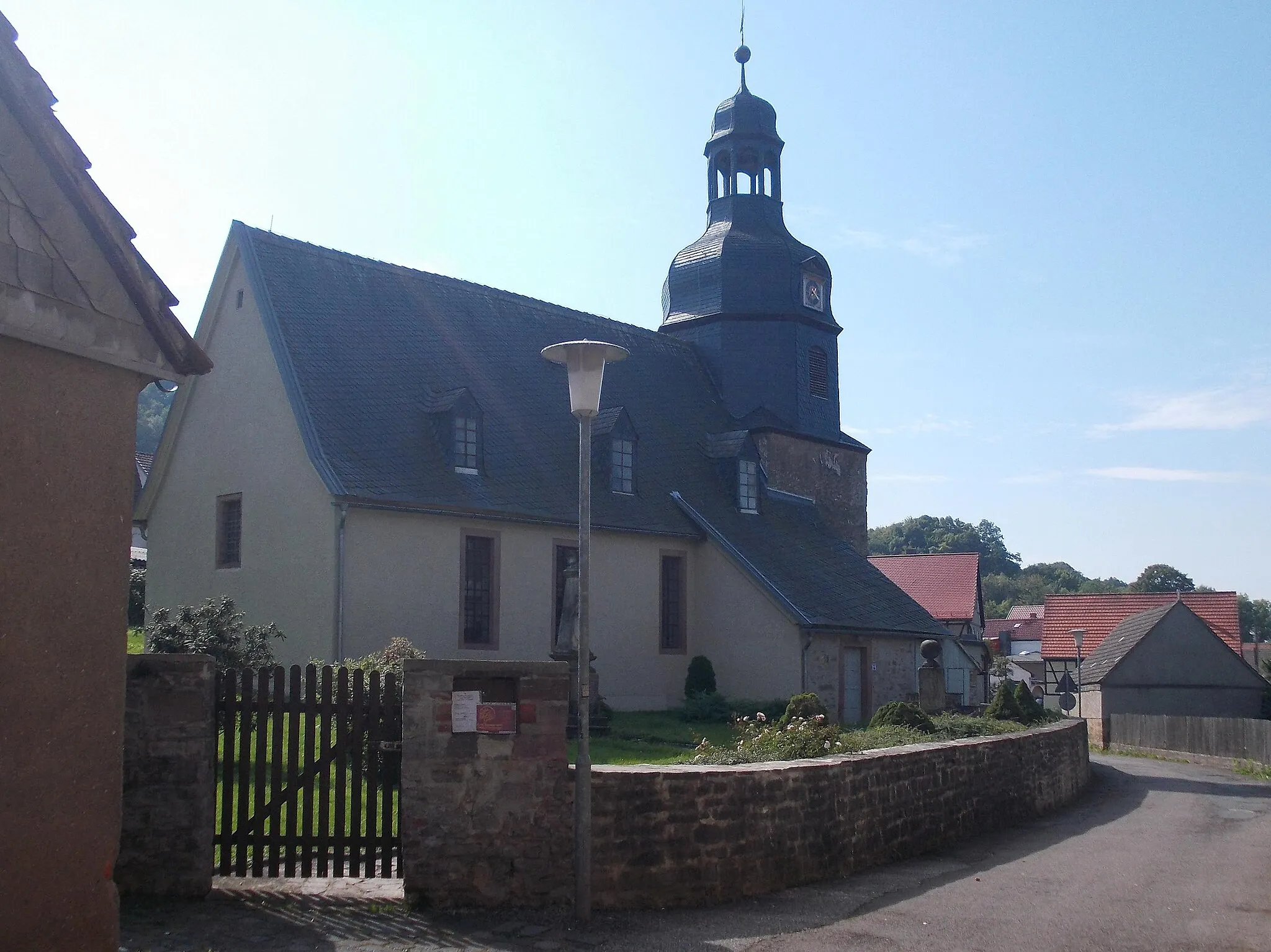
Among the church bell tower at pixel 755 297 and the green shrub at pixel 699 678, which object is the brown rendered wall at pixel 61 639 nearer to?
the green shrub at pixel 699 678

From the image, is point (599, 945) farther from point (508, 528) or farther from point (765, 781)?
point (508, 528)

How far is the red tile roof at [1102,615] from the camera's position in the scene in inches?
1976

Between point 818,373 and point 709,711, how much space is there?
12.5 meters

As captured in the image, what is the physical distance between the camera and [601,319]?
3247cm

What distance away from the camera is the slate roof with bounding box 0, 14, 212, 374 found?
6453 millimetres

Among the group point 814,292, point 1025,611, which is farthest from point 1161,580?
point 814,292

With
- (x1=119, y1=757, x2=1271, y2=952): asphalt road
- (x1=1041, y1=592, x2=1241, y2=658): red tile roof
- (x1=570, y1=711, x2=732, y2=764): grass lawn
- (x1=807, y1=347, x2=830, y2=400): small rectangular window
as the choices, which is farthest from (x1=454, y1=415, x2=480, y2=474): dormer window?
(x1=1041, y1=592, x2=1241, y2=658): red tile roof

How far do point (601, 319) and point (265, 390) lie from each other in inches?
469

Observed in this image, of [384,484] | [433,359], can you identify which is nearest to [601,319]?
[433,359]

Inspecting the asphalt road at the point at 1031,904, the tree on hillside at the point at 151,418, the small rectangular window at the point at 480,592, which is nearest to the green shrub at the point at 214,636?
the small rectangular window at the point at 480,592

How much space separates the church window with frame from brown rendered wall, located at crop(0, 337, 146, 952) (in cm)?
2010

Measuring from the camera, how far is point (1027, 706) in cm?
2325

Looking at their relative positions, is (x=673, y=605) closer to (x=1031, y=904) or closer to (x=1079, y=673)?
(x=1031, y=904)

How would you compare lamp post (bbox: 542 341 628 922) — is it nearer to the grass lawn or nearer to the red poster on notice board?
the red poster on notice board
